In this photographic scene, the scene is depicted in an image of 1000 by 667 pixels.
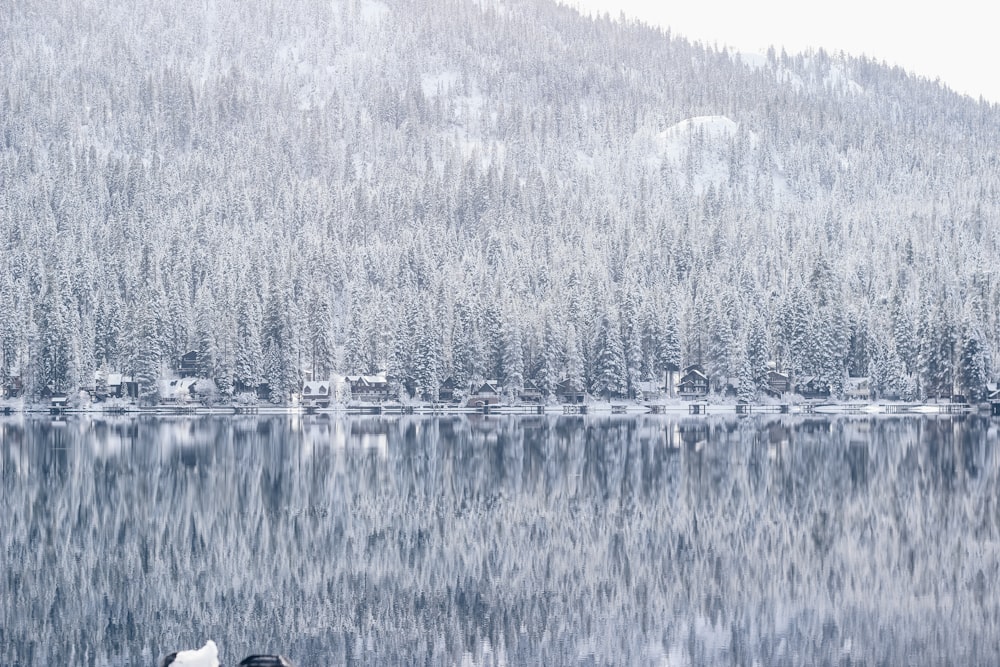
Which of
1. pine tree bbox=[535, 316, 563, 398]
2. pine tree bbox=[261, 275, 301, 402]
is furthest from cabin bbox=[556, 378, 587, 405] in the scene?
pine tree bbox=[261, 275, 301, 402]

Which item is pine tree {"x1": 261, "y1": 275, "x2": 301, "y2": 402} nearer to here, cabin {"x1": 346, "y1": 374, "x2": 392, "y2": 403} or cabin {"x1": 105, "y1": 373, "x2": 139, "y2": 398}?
cabin {"x1": 346, "y1": 374, "x2": 392, "y2": 403}

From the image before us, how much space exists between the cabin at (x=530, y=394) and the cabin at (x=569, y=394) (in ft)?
7.80

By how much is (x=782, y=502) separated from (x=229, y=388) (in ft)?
343

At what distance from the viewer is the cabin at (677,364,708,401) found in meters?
166

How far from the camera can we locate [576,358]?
156 meters

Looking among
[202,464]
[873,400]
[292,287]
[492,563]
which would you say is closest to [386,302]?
[292,287]

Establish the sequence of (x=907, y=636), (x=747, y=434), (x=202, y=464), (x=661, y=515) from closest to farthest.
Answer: (x=907, y=636), (x=661, y=515), (x=202, y=464), (x=747, y=434)

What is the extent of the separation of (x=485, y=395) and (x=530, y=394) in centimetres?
534

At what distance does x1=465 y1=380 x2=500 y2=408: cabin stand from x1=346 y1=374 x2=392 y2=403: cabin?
13.8 metres

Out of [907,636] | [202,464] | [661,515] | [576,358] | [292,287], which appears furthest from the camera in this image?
[292,287]

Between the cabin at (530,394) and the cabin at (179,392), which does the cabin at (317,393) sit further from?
the cabin at (530,394)

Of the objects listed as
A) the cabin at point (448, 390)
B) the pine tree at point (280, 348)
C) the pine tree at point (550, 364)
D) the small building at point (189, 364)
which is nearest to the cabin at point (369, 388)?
the cabin at point (448, 390)

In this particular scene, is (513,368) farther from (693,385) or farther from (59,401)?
(59,401)

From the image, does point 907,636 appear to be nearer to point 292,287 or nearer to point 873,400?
point 873,400
